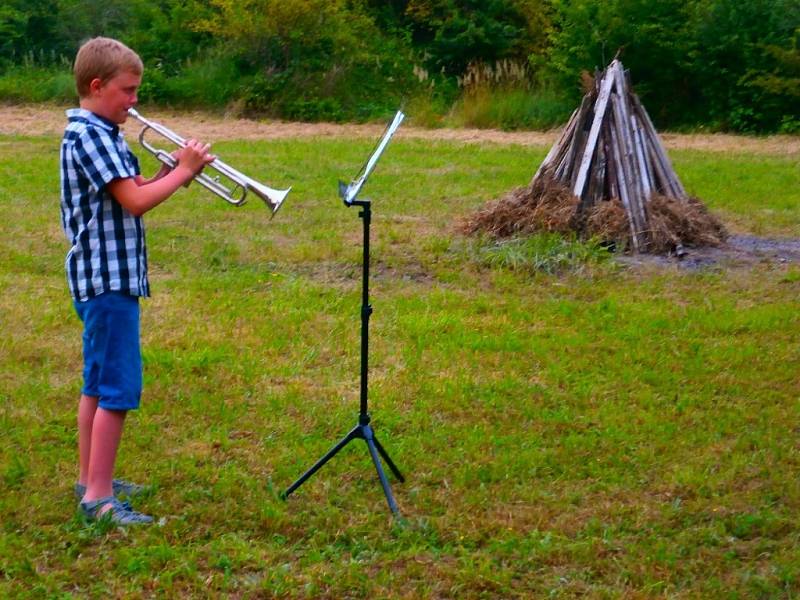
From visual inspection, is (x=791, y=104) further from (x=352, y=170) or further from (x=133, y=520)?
(x=133, y=520)

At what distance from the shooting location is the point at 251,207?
10828 mm

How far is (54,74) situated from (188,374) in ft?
53.4

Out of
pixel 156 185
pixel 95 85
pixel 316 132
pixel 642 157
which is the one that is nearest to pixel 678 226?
pixel 642 157

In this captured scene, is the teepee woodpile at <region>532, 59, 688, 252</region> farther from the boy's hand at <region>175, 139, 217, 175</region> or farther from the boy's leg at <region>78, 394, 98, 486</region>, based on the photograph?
the boy's leg at <region>78, 394, 98, 486</region>

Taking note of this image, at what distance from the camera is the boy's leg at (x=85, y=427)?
4.40 meters

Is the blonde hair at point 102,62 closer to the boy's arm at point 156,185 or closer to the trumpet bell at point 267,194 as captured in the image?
the boy's arm at point 156,185

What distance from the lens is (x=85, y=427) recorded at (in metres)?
4.44

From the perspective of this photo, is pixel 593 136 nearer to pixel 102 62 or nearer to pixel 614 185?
pixel 614 185

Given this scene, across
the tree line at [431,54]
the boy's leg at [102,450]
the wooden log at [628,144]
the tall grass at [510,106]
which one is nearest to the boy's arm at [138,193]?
the boy's leg at [102,450]

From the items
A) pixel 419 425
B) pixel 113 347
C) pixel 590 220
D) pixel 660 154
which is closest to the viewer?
pixel 113 347

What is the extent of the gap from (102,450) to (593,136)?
5.89 metres

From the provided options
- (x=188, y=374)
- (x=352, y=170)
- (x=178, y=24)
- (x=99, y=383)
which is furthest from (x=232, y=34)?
(x=99, y=383)

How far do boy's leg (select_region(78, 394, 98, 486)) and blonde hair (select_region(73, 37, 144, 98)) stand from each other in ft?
3.91

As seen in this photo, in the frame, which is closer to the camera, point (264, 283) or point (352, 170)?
point (264, 283)
